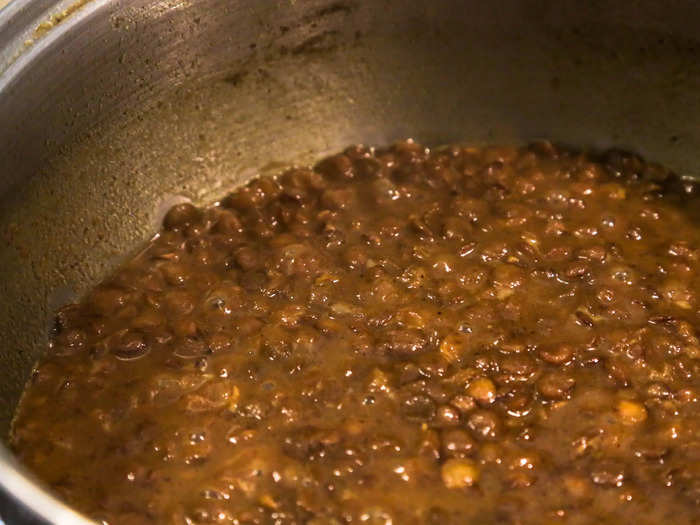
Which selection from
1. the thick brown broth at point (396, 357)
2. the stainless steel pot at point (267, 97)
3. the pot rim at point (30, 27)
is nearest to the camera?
the thick brown broth at point (396, 357)

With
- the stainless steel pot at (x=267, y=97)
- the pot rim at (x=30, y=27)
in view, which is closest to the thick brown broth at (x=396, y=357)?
the stainless steel pot at (x=267, y=97)

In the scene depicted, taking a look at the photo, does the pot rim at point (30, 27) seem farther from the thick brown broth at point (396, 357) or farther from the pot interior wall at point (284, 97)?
the thick brown broth at point (396, 357)

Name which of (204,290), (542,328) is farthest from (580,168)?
(204,290)

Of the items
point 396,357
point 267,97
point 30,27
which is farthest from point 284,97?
point 396,357

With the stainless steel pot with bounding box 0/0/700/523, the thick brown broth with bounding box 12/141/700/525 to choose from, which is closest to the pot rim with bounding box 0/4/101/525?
the stainless steel pot with bounding box 0/0/700/523

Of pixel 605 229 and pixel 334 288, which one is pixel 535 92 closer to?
pixel 605 229

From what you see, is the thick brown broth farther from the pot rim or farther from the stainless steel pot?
the pot rim
